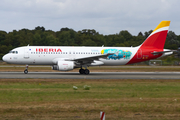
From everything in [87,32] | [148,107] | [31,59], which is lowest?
[148,107]

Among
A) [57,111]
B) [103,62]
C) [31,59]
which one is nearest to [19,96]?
[57,111]

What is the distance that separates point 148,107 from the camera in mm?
12734

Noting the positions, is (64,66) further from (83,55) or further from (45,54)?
(83,55)

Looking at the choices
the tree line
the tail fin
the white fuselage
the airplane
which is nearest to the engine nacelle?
the airplane

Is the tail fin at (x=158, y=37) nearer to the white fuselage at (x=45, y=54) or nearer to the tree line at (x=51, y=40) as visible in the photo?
the white fuselage at (x=45, y=54)

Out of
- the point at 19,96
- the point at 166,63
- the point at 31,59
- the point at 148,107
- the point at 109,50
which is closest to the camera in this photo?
the point at 148,107

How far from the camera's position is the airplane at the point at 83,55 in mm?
32094

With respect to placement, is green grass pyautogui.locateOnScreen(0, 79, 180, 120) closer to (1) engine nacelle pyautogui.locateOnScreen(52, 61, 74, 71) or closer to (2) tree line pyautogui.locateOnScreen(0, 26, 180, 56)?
(1) engine nacelle pyautogui.locateOnScreen(52, 61, 74, 71)

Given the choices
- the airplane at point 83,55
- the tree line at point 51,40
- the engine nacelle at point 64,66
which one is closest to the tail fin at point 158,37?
the airplane at point 83,55

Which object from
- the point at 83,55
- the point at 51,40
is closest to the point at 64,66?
the point at 83,55

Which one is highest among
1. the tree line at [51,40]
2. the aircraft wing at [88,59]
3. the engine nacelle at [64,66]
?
the tree line at [51,40]

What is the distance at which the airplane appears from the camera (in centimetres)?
3209

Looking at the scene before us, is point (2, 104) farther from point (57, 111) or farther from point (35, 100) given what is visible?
point (57, 111)

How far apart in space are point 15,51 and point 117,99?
831 inches
